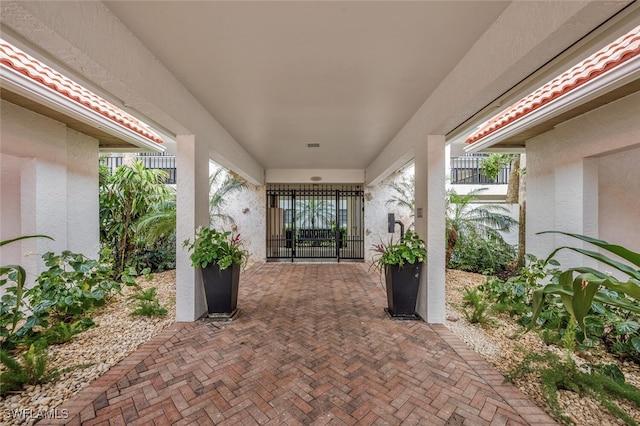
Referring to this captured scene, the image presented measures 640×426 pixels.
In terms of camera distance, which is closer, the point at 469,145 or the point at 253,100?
the point at 253,100

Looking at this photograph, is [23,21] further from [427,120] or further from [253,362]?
[427,120]

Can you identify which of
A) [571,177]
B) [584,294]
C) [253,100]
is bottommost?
[584,294]

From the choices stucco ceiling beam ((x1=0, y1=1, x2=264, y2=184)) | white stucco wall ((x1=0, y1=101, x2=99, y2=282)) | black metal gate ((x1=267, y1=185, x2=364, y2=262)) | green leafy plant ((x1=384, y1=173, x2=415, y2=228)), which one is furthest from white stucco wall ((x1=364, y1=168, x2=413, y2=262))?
white stucco wall ((x1=0, y1=101, x2=99, y2=282))

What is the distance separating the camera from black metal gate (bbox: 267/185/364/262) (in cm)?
816

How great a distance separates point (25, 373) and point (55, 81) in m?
2.77

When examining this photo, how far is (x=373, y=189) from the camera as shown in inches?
306

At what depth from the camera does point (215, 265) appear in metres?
3.14

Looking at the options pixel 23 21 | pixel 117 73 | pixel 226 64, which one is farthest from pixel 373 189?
pixel 23 21

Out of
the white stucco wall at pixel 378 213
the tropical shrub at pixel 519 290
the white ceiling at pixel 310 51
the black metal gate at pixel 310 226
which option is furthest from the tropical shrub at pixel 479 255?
the white ceiling at pixel 310 51

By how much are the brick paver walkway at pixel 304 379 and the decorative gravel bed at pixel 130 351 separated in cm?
15

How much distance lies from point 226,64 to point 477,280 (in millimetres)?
5698

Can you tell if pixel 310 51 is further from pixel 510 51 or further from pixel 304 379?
pixel 304 379

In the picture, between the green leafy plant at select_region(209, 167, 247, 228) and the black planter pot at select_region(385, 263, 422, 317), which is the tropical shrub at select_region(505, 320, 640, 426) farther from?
the green leafy plant at select_region(209, 167, 247, 228)

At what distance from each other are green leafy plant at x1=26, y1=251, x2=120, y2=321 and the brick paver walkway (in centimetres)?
97
